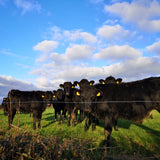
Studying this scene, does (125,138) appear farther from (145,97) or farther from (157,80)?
(157,80)

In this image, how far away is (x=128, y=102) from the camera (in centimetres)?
591

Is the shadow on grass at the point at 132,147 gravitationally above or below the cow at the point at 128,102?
below

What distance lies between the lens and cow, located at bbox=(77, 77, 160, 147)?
562 centimetres

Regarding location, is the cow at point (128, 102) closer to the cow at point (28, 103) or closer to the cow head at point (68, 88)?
the cow at point (28, 103)

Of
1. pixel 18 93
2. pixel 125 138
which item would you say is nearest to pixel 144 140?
pixel 125 138

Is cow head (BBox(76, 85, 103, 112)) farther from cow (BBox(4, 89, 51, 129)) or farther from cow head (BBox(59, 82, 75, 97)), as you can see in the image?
cow head (BBox(59, 82, 75, 97))

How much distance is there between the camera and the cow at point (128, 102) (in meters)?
5.62

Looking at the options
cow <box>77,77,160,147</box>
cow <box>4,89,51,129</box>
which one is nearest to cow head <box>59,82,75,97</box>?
cow <box>4,89,51,129</box>

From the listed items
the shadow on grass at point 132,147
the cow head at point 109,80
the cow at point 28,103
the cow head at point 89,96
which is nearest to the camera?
the shadow on grass at point 132,147

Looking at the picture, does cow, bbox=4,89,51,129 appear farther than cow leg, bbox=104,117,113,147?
Yes

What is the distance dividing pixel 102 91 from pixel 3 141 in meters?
4.94

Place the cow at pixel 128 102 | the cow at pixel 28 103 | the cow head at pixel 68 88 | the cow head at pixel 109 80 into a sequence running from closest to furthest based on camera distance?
the cow at pixel 128 102, the cow at pixel 28 103, the cow head at pixel 68 88, the cow head at pixel 109 80

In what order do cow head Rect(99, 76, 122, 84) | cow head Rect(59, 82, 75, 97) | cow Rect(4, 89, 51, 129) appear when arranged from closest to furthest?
cow Rect(4, 89, 51, 129) < cow head Rect(59, 82, 75, 97) < cow head Rect(99, 76, 122, 84)

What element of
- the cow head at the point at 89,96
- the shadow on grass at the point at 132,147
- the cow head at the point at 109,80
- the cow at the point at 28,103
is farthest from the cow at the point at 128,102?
the cow head at the point at 109,80
